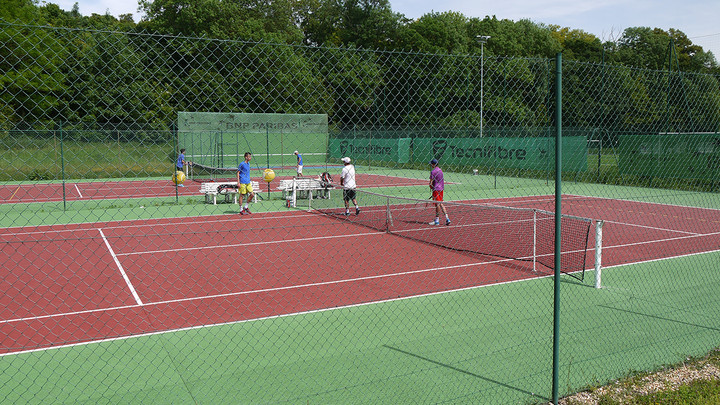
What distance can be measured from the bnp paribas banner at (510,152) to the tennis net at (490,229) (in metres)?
4.66

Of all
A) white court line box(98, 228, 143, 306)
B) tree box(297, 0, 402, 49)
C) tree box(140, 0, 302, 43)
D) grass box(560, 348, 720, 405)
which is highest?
tree box(297, 0, 402, 49)

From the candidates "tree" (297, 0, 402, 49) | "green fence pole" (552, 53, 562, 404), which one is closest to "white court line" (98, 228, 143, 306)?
"green fence pole" (552, 53, 562, 404)

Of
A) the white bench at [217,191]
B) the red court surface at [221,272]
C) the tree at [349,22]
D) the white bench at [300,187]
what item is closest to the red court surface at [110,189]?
the white bench at [217,191]

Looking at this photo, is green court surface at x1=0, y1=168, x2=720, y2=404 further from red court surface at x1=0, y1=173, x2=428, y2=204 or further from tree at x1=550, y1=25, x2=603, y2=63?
tree at x1=550, y1=25, x2=603, y2=63

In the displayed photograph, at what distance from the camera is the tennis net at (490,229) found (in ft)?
32.2

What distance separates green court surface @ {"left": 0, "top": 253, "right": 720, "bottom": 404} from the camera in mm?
5129

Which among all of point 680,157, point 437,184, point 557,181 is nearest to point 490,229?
point 437,184

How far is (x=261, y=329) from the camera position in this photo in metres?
6.96

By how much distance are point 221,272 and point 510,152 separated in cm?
1601

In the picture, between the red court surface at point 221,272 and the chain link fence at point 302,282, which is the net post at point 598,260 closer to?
the chain link fence at point 302,282

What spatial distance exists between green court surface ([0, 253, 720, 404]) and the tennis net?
1.75 metres

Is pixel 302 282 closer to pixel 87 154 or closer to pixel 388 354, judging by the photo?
pixel 388 354

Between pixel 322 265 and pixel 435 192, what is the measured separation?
5.47m

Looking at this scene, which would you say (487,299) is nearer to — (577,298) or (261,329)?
(577,298)
